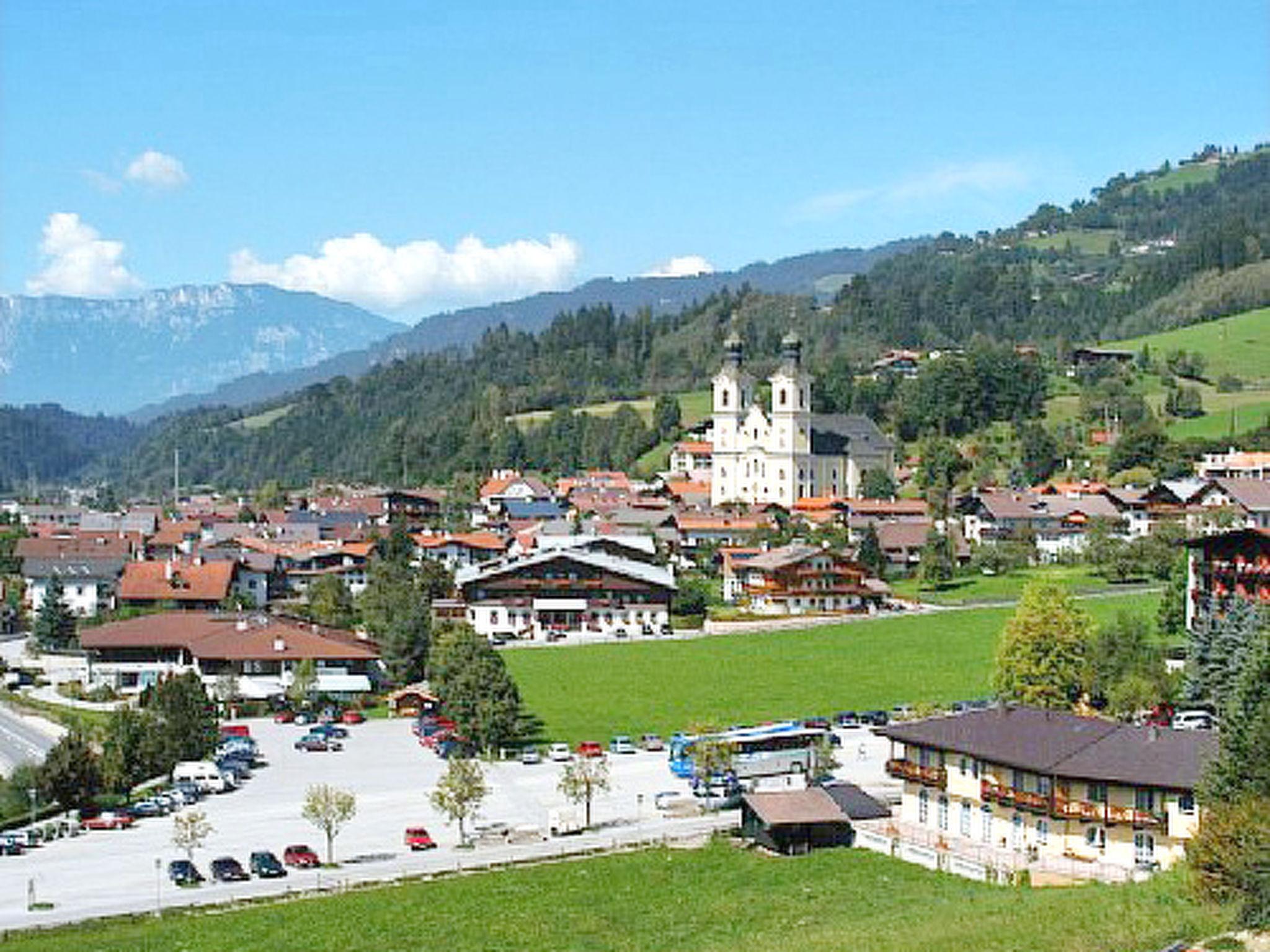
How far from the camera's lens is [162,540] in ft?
287

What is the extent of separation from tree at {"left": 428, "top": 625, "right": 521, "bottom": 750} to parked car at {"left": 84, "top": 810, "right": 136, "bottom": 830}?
9.44 m

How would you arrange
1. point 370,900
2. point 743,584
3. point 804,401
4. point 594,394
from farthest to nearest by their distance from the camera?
point 594,394
point 804,401
point 743,584
point 370,900

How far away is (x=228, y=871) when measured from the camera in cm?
3050

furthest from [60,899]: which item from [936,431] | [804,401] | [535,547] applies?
[936,431]

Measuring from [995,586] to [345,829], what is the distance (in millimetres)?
41042

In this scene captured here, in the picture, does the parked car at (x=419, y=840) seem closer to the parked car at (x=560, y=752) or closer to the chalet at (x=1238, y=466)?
the parked car at (x=560, y=752)

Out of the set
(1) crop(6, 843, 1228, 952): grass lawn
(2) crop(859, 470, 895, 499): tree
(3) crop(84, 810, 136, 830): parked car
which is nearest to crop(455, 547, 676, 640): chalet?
(3) crop(84, 810, 136, 830): parked car

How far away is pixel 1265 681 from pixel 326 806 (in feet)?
55.0

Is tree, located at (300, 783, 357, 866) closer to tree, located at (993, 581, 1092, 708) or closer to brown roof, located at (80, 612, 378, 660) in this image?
tree, located at (993, 581, 1092, 708)

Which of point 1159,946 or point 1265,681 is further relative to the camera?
point 1265,681

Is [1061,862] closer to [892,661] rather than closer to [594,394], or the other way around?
[892,661]

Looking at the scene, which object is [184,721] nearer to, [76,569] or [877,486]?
[76,569]

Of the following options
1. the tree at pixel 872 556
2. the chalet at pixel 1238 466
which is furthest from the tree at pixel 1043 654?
the chalet at pixel 1238 466

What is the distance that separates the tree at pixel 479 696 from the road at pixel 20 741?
395 inches
